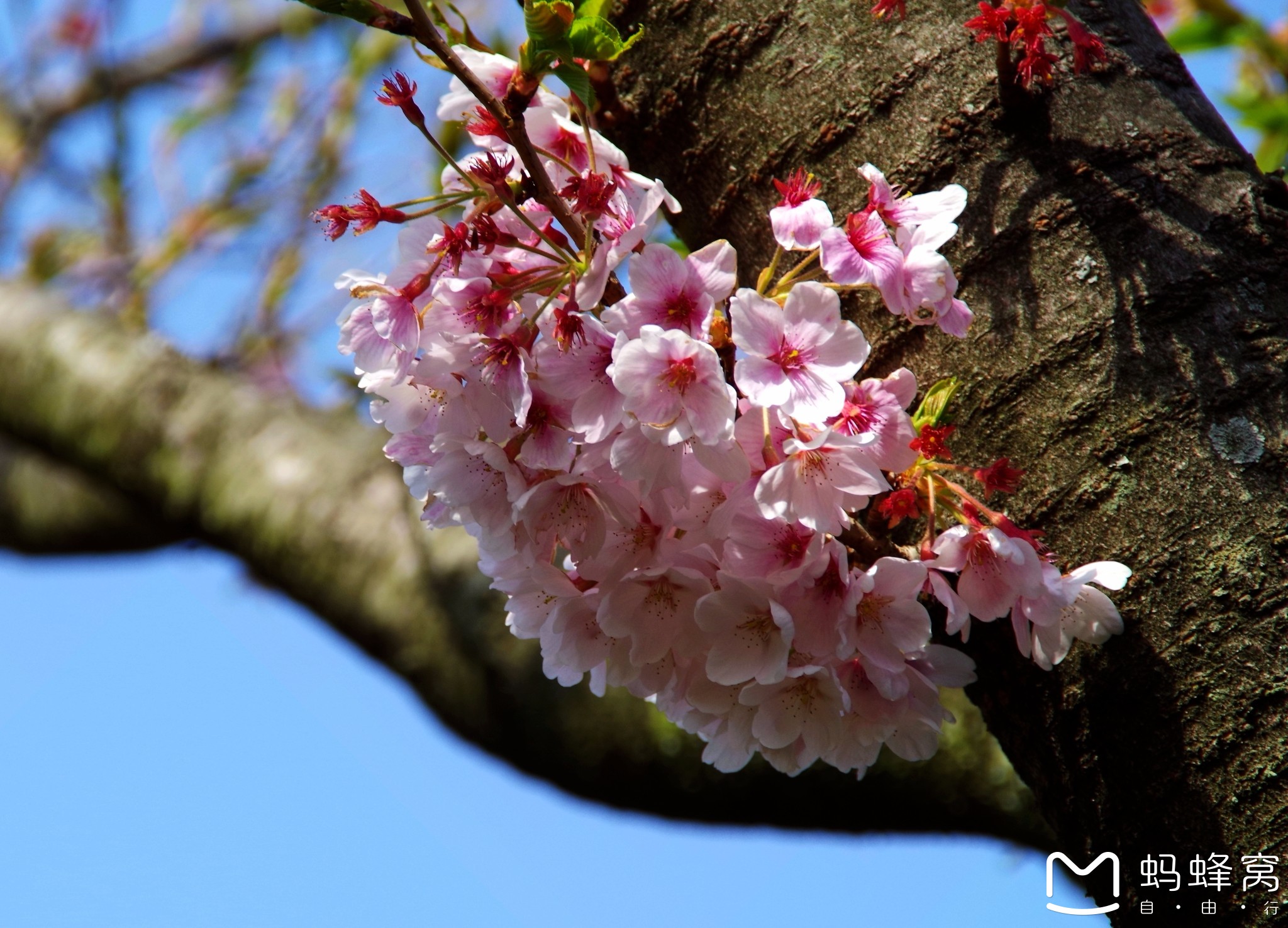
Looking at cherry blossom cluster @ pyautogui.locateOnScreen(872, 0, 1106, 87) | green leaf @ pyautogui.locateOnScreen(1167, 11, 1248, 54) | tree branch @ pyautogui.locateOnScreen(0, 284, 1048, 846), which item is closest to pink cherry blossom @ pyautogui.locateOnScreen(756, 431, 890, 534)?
cherry blossom cluster @ pyautogui.locateOnScreen(872, 0, 1106, 87)

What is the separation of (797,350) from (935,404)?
23 centimetres

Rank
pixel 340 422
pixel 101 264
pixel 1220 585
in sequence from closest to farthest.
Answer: pixel 1220 585 < pixel 340 422 < pixel 101 264

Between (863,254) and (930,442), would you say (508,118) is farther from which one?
(930,442)

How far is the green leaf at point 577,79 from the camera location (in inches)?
40.4

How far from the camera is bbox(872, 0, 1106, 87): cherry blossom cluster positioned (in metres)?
1.12

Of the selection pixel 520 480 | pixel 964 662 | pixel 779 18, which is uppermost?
pixel 779 18

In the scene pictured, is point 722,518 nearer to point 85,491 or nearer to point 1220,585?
point 1220,585

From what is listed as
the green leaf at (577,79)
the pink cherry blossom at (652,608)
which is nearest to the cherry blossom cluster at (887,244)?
the green leaf at (577,79)

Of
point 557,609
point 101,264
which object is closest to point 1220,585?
point 557,609

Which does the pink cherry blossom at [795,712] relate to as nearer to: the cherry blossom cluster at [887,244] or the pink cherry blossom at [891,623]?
the pink cherry blossom at [891,623]

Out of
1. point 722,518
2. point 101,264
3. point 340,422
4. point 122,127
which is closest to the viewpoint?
point 722,518

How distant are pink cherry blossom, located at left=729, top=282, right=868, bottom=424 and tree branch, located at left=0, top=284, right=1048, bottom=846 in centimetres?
140

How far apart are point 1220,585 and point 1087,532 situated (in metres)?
0.13

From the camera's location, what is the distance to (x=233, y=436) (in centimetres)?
293
